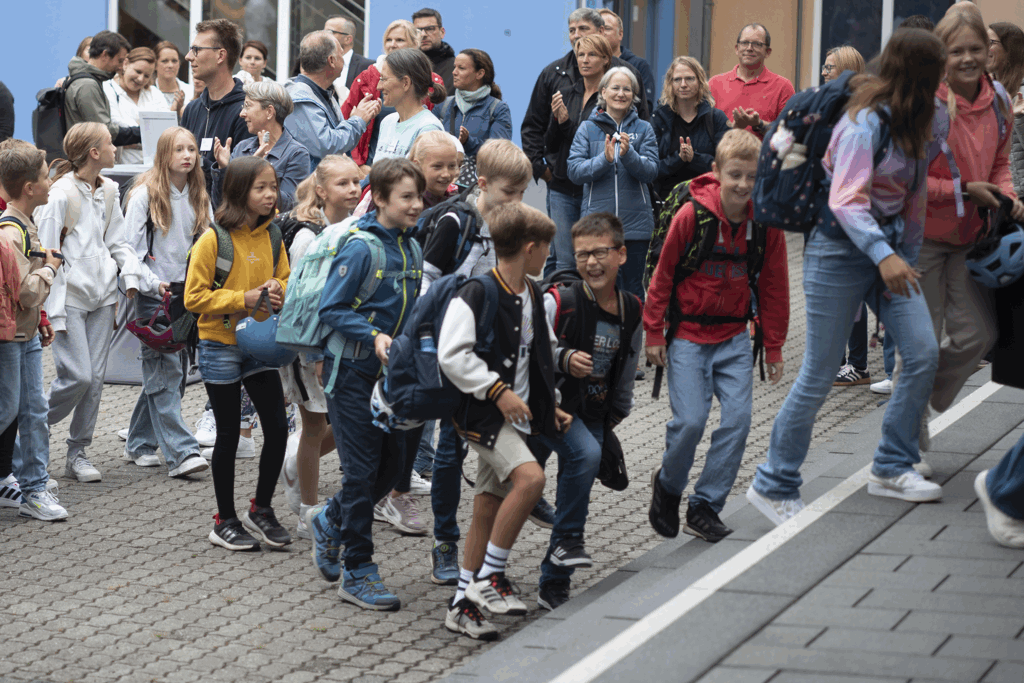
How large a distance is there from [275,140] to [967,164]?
4.31 m

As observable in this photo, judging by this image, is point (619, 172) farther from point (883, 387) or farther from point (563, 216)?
point (883, 387)

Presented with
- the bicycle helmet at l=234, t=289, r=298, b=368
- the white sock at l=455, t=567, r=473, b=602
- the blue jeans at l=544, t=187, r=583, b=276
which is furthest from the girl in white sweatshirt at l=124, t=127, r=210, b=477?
the blue jeans at l=544, t=187, r=583, b=276

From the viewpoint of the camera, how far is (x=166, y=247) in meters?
7.71

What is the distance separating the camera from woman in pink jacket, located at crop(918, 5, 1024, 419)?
5871mm

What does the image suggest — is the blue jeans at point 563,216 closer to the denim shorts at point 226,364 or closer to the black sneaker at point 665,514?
the denim shorts at point 226,364

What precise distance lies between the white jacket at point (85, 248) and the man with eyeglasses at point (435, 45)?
15.5 ft

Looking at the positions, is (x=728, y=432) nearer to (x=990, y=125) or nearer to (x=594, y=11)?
(x=990, y=125)

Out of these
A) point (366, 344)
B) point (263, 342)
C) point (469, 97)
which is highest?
point (469, 97)

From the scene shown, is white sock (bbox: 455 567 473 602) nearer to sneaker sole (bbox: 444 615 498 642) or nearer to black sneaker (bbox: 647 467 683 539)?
sneaker sole (bbox: 444 615 498 642)

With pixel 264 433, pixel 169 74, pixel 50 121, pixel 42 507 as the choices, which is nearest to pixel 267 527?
pixel 264 433

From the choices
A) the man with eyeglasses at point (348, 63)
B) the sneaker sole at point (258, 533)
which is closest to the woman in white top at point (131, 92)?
the man with eyeglasses at point (348, 63)

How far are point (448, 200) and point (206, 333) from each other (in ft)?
4.46

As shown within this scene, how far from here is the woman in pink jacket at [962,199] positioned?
19.3 feet

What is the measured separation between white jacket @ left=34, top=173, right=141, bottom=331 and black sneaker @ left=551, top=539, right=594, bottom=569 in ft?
10.7
